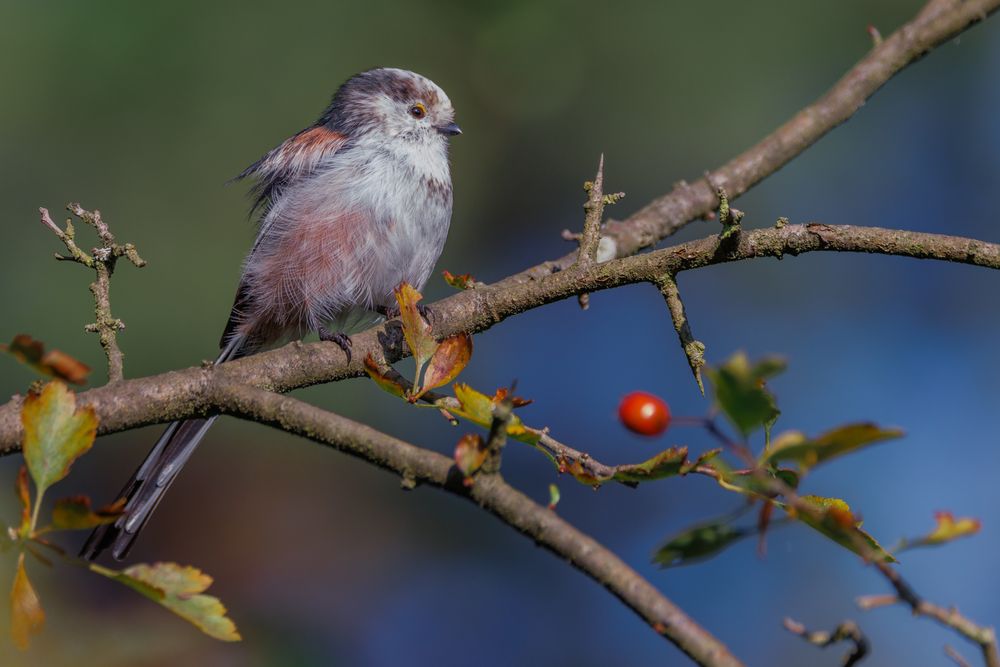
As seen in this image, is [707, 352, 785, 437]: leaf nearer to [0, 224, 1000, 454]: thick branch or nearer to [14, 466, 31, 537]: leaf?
[0, 224, 1000, 454]: thick branch

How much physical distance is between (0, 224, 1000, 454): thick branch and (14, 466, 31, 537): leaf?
46 centimetres

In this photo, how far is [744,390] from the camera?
1017 mm

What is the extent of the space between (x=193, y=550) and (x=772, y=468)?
4.67 metres

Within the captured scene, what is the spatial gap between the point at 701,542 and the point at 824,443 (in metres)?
0.19

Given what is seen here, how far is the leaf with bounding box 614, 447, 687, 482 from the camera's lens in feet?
4.11

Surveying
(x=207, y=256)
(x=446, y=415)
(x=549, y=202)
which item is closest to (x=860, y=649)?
(x=446, y=415)

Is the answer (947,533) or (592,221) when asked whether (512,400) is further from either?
(592,221)

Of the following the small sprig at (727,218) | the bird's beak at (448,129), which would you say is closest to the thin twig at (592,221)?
the small sprig at (727,218)

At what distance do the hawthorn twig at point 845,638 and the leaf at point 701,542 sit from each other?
0.37 feet

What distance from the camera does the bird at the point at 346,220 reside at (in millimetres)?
3309

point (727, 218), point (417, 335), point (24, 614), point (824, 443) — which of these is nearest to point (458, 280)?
point (417, 335)

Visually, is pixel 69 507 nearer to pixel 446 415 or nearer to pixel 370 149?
pixel 446 415

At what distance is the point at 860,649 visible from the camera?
106cm

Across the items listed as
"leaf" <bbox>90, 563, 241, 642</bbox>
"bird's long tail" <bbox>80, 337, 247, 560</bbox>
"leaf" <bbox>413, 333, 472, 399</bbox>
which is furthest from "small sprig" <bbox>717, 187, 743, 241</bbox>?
"bird's long tail" <bbox>80, 337, 247, 560</bbox>
